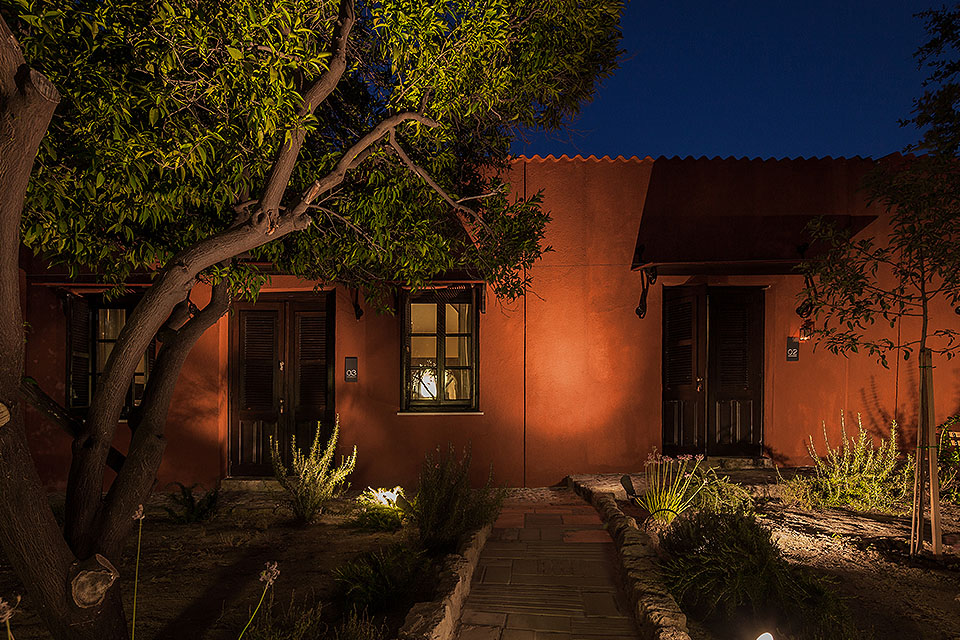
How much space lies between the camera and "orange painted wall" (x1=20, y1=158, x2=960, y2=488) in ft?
24.1

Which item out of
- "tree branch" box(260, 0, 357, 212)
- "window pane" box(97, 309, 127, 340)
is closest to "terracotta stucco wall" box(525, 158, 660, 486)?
"tree branch" box(260, 0, 357, 212)

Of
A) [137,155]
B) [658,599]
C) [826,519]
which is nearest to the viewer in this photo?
[137,155]

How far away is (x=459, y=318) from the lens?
7.62 m

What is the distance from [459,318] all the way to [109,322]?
15.2 feet

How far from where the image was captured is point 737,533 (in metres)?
3.50

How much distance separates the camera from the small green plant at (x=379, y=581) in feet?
11.2

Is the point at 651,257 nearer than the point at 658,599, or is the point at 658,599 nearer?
the point at 658,599

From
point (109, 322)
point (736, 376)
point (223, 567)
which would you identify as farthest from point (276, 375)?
point (736, 376)

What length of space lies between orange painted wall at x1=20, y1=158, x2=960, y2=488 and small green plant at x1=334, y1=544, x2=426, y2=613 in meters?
3.62

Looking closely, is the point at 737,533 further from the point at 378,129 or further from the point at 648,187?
the point at 648,187

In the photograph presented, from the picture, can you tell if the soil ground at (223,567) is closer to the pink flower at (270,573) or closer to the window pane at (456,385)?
the pink flower at (270,573)

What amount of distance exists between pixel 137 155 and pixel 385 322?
4.58 meters

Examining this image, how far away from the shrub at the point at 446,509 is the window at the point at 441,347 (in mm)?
2557

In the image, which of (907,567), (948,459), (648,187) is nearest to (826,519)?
(907,567)
